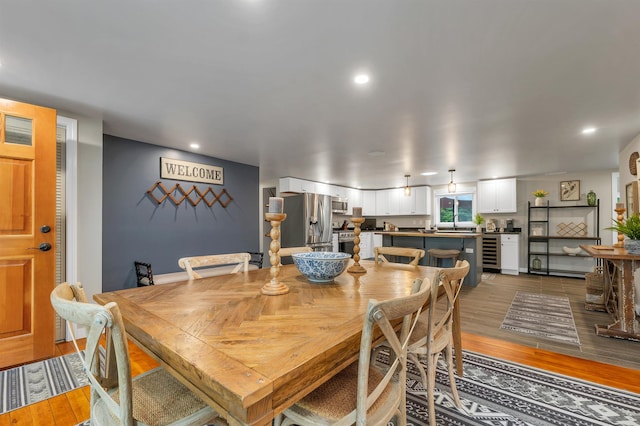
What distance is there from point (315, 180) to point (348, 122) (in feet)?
12.8

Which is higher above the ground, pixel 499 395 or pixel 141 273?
pixel 141 273

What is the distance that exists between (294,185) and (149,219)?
312 centimetres

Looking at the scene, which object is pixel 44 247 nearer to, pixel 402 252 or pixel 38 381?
pixel 38 381

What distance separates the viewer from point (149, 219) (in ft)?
12.2

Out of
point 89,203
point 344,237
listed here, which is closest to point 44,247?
point 89,203

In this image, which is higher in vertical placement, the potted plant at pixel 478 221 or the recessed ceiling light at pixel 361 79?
the recessed ceiling light at pixel 361 79

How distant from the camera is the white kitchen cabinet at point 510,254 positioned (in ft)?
20.5

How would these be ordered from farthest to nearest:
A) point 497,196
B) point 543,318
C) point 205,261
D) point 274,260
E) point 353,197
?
1. point 353,197
2. point 497,196
3. point 543,318
4. point 205,261
5. point 274,260

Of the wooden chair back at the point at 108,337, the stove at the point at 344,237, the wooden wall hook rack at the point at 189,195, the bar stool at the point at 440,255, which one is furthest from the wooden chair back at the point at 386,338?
the stove at the point at 344,237

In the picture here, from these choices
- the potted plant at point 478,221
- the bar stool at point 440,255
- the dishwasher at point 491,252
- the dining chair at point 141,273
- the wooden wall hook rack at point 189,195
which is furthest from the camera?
the potted plant at point 478,221

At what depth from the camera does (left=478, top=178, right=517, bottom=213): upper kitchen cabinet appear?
650cm

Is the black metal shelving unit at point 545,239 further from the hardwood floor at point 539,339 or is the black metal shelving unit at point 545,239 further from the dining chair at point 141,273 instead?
the dining chair at point 141,273

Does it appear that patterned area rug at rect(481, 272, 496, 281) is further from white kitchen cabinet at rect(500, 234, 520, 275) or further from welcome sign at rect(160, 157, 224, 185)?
welcome sign at rect(160, 157, 224, 185)

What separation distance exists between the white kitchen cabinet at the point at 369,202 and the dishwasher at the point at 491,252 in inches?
116
